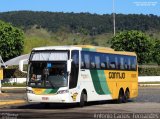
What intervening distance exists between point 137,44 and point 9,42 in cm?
1701

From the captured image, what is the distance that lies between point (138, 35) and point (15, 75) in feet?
56.3

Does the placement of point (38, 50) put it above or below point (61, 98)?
above

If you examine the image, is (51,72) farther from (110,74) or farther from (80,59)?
(110,74)

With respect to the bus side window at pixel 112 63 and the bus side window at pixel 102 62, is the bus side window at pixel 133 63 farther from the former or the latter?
the bus side window at pixel 102 62

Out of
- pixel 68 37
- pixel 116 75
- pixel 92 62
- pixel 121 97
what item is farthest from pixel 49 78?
pixel 68 37

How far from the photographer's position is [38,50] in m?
26.0

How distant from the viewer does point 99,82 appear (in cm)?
2845

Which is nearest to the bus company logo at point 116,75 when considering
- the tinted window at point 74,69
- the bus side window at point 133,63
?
the bus side window at point 133,63

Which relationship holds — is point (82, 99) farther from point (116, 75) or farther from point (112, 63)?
point (116, 75)

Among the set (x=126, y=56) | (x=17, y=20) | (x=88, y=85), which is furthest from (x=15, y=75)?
(x=17, y=20)

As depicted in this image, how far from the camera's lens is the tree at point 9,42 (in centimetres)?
6266

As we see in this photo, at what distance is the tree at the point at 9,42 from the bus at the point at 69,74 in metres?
34.6

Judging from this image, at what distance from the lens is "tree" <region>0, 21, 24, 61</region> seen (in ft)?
206

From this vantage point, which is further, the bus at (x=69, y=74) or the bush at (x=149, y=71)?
the bush at (x=149, y=71)
